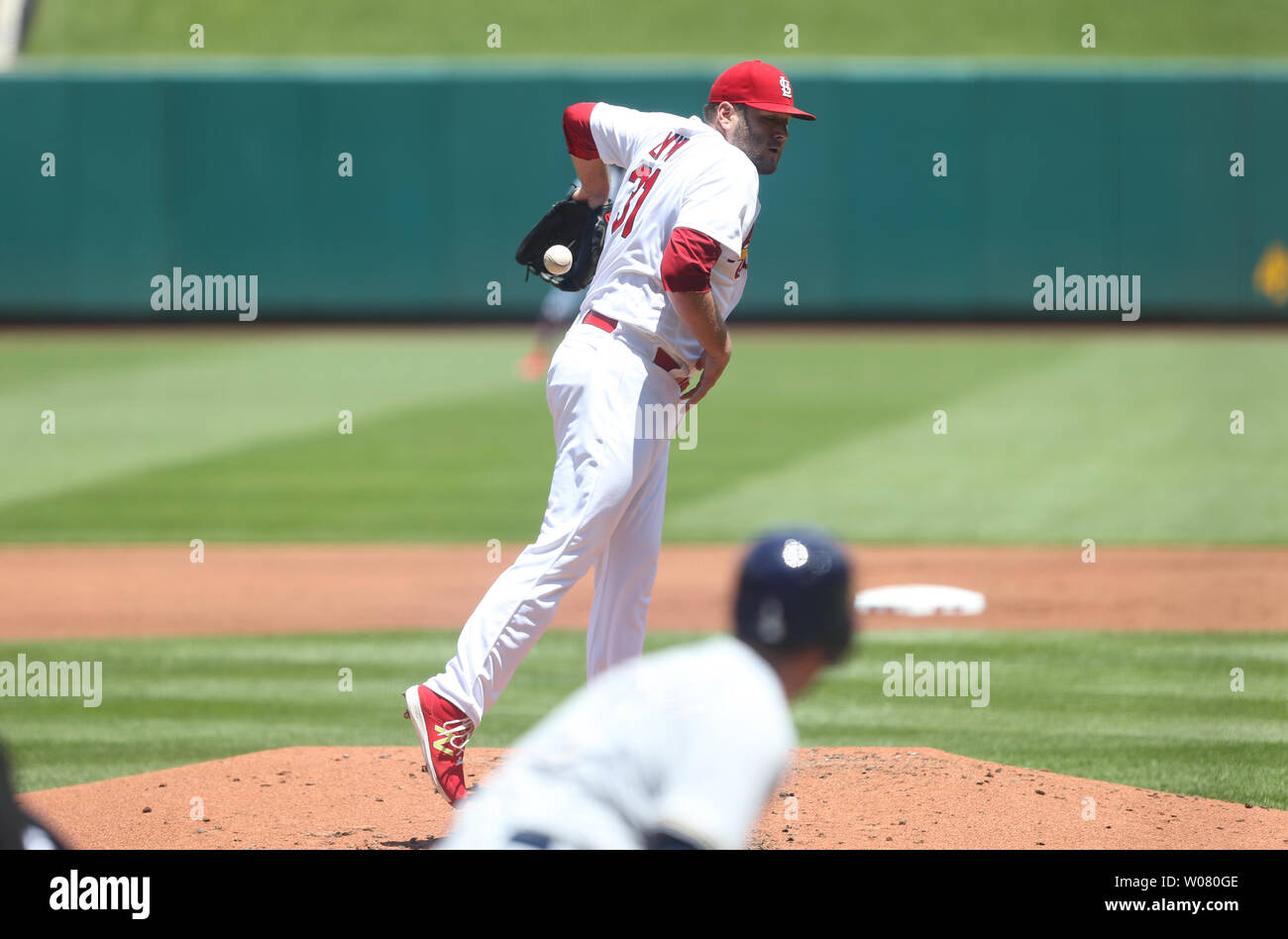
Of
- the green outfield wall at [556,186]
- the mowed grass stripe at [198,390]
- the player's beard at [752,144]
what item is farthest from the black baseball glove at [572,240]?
the green outfield wall at [556,186]

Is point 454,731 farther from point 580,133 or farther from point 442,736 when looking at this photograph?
point 580,133

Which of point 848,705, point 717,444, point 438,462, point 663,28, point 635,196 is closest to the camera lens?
point 635,196

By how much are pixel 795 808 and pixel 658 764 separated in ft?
9.25

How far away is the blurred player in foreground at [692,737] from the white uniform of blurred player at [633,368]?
6.24 ft

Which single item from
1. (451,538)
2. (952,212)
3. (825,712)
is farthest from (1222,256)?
(825,712)

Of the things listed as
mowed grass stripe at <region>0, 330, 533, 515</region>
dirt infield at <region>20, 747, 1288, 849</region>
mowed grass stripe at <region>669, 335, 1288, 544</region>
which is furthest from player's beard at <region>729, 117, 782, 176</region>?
mowed grass stripe at <region>0, 330, 533, 515</region>

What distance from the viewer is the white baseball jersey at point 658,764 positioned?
236cm

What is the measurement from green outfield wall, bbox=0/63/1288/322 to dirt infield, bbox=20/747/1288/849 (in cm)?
1884

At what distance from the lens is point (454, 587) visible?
9.33m

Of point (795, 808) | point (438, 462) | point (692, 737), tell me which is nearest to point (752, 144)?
point (795, 808)

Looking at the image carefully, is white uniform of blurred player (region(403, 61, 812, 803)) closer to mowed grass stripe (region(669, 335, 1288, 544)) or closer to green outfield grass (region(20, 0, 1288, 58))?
mowed grass stripe (region(669, 335, 1288, 544))

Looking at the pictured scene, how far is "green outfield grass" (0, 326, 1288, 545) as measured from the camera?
11.4 metres

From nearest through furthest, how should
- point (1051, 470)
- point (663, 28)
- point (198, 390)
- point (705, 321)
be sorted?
point (705, 321)
point (1051, 470)
point (198, 390)
point (663, 28)

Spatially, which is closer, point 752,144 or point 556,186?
point 752,144
